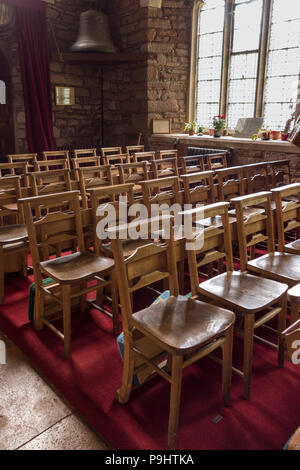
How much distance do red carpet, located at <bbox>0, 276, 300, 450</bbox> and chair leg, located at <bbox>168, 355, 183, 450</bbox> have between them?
55 millimetres

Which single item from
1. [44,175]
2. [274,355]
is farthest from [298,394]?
[44,175]

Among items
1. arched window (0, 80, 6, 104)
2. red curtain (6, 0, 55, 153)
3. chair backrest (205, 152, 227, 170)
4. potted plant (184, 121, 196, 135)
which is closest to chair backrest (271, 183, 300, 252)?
chair backrest (205, 152, 227, 170)

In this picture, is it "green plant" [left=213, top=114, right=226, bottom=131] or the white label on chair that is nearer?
the white label on chair

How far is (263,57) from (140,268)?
538 centimetres

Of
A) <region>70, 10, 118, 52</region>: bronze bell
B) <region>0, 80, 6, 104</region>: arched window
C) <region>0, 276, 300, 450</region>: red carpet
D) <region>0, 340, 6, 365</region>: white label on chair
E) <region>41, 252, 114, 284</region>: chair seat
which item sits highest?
<region>70, 10, 118, 52</region>: bronze bell

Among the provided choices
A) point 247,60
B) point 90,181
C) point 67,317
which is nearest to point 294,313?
point 67,317

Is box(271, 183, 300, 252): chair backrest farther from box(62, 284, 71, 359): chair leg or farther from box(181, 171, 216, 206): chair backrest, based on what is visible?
box(62, 284, 71, 359): chair leg

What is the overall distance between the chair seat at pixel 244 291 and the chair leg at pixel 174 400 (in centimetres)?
48

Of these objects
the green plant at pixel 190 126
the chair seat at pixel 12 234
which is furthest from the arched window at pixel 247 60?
the chair seat at pixel 12 234

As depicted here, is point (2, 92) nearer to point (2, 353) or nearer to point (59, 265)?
point (59, 265)

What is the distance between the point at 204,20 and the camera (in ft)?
21.7

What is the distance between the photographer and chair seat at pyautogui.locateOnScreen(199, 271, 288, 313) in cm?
192

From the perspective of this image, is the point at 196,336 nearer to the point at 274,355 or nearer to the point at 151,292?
the point at 274,355
